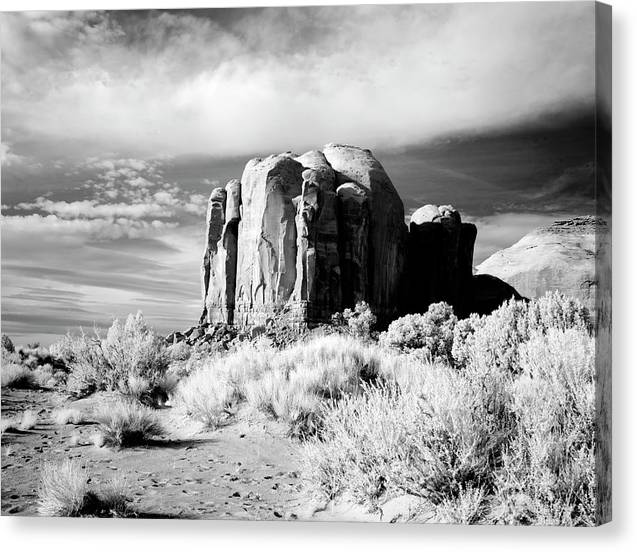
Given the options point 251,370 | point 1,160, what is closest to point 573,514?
point 251,370

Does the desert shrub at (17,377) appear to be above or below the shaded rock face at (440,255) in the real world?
below

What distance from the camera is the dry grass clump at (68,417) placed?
8680 millimetres

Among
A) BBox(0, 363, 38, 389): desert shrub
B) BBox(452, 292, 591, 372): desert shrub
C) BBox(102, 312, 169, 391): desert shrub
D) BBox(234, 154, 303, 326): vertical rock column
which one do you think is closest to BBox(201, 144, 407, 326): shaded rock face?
BBox(234, 154, 303, 326): vertical rock column

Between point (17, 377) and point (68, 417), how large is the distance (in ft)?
4.45

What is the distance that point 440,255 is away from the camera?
116 feet

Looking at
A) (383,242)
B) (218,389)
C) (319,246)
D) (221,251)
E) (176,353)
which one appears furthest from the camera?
(383,242)

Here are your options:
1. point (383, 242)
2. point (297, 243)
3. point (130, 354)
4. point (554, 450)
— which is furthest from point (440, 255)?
point (554, 450)

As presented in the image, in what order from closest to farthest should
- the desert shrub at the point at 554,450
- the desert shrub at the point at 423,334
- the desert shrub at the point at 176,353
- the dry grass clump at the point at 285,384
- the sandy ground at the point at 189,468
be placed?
the desert shrub at the point at 554,450 < the sandy ground at the point at 189,468 < the dry grass clump at the point at 285,384 < the desert shrub at the point at 176,353 < the desert shrub at the point at 423,334

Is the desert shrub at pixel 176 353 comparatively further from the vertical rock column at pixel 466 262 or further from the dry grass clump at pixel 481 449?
the vertical rock column at pixel 466 262

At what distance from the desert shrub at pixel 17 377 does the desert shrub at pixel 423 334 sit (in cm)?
649

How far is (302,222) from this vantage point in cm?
2781

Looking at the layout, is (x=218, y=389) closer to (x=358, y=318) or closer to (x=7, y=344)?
(x=7, y=344)

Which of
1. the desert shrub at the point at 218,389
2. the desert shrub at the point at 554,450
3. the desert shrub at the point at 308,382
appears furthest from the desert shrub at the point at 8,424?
the desert shrub at the point at 554,450

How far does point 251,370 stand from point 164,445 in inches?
82.0
